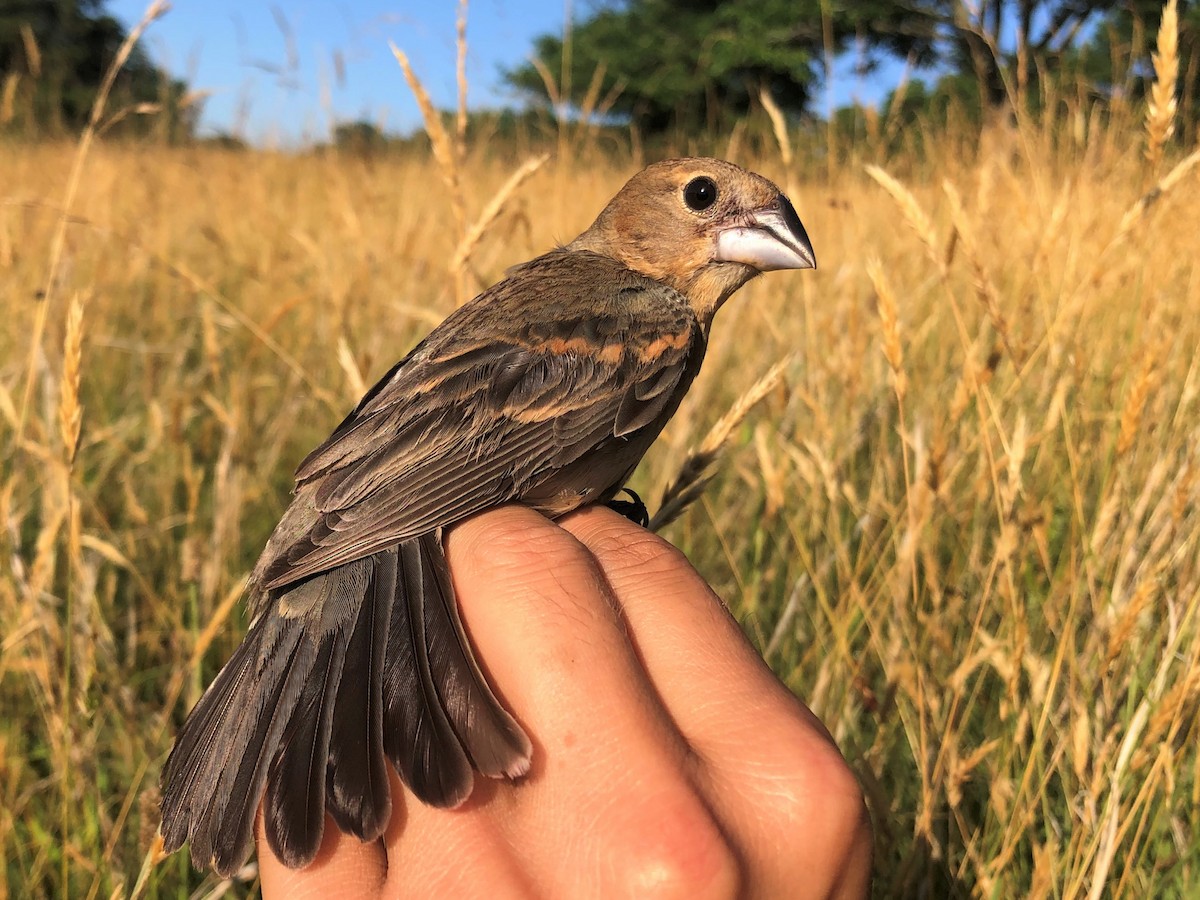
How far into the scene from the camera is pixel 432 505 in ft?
5.65

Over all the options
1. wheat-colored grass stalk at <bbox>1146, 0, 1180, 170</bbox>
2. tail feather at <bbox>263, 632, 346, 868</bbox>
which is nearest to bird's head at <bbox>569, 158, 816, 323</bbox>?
wheat-colored grass stalk at <bbox>1146, 0, 1180, 170</bbox>

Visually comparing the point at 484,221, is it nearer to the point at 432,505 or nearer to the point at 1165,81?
the point at 432,505

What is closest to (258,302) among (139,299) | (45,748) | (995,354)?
(139,299)

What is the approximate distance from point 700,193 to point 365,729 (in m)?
1.69

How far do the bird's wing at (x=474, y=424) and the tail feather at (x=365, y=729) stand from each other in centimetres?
Answer: 9

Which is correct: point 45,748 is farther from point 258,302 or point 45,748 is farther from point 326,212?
point 326,212

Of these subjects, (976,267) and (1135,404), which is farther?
(976,267)

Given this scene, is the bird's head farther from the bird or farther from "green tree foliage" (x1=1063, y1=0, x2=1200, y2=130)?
"green tree foliage" (x1=1063, y1=0, x2=1200, y2=130)

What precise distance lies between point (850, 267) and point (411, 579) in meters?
2.22

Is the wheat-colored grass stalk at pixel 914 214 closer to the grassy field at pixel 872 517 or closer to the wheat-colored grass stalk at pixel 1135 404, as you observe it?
the grassy field at pixel 872 517

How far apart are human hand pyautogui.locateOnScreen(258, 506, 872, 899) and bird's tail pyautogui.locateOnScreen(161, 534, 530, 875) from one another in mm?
42

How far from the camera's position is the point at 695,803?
3.47 feet

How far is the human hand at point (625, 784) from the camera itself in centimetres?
106

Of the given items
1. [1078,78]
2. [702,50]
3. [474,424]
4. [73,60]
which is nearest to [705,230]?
[474,424]
